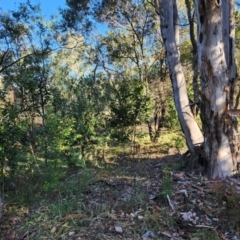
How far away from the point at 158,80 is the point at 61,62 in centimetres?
458

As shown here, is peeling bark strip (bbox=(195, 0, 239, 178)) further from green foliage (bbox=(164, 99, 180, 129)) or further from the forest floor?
green foliage (bbox=(164, 99, 180, 129))

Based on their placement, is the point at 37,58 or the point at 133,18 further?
the point at 133,18

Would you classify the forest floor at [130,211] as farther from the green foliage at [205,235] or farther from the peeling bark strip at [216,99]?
the peeling bark strip at [216,99]

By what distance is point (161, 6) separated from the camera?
4.96m

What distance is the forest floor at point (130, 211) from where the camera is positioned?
2.71 metres

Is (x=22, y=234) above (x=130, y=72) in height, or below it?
below

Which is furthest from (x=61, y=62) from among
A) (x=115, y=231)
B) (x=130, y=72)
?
(x=115, y=231)

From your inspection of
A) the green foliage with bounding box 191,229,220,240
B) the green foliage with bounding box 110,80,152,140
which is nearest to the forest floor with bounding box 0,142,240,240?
the green foliage with bounding box 191,229,220,240

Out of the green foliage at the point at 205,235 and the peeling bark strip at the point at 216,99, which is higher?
the peeling bark strip at the point at 216,99

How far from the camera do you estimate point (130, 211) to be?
3121 mm

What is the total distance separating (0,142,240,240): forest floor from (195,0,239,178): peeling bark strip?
0.32 meters

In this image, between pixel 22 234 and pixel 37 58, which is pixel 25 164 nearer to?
pixel 22 234

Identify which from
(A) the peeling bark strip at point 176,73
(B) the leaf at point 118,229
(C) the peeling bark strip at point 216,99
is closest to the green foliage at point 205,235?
(B) the leaf at point 118,229

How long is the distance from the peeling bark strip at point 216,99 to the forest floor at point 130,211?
32 cm
